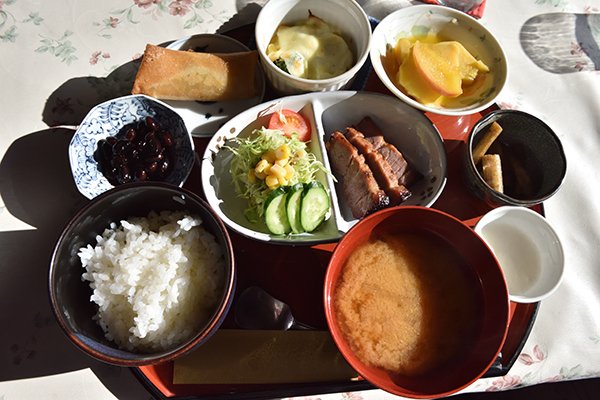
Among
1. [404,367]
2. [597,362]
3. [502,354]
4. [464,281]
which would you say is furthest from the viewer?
[597,362]

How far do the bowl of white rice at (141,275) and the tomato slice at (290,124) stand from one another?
1.68ft

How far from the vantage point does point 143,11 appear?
2189 mm

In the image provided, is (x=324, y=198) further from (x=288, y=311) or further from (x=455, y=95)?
(x=455, y=95)

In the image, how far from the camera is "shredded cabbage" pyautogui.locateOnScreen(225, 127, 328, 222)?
1.77 m

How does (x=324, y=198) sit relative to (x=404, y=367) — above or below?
above

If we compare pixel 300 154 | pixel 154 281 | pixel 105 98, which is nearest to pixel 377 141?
pixel 300 154

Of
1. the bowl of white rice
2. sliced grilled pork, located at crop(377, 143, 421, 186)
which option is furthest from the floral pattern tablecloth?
sliced grilled pork, located at crop(377, 143, 421, 186)

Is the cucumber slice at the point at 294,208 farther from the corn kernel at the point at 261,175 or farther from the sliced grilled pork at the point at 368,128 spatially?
the sliced grilled pork at the point at 368,128

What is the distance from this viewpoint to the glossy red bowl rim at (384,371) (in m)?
1.37

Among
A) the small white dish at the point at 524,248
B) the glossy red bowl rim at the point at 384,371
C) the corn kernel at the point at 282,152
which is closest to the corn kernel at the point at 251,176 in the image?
the corn kernel at the point at 282,152

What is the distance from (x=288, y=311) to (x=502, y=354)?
0.80 meters

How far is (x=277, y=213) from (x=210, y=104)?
0.64 m

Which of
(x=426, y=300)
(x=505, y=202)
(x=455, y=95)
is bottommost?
(x=426, y=300)

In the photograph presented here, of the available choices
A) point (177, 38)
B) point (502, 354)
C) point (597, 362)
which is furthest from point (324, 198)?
point (597, 362)
